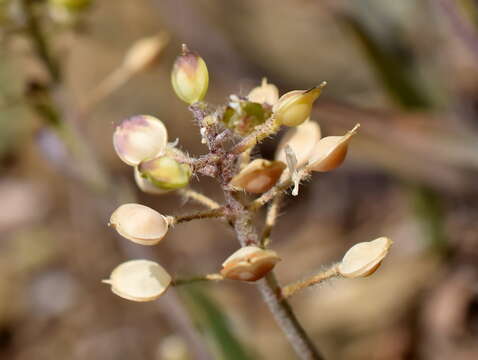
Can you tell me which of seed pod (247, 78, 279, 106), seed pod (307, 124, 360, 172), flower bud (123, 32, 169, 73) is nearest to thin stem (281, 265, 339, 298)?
seed pod (307, 124, 360, 172)

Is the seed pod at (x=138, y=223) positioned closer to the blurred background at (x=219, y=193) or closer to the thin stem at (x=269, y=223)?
the thin stem at (x=269, y=223)

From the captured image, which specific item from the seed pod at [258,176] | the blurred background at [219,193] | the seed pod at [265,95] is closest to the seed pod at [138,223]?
the seed pod at [258,176]

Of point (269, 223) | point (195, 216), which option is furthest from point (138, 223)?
point (269, 223)

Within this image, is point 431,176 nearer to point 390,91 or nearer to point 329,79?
point 390,91

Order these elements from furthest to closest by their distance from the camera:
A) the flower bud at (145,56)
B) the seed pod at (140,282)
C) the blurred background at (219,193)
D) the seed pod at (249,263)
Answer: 1. the blurred background at (219,193)
2. the flower bud at (145,56)
3. the seed pod at (140,282)
4. the seed pod at (249,263)

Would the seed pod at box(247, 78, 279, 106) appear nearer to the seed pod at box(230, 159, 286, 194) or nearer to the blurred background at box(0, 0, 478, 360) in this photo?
the seed pod at box(230, 159, 286, 194)

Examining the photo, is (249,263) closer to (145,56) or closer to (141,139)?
(141,139)

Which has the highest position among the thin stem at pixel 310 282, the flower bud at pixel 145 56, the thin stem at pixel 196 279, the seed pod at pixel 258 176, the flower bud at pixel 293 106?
the flower bud at pixel 145 56
